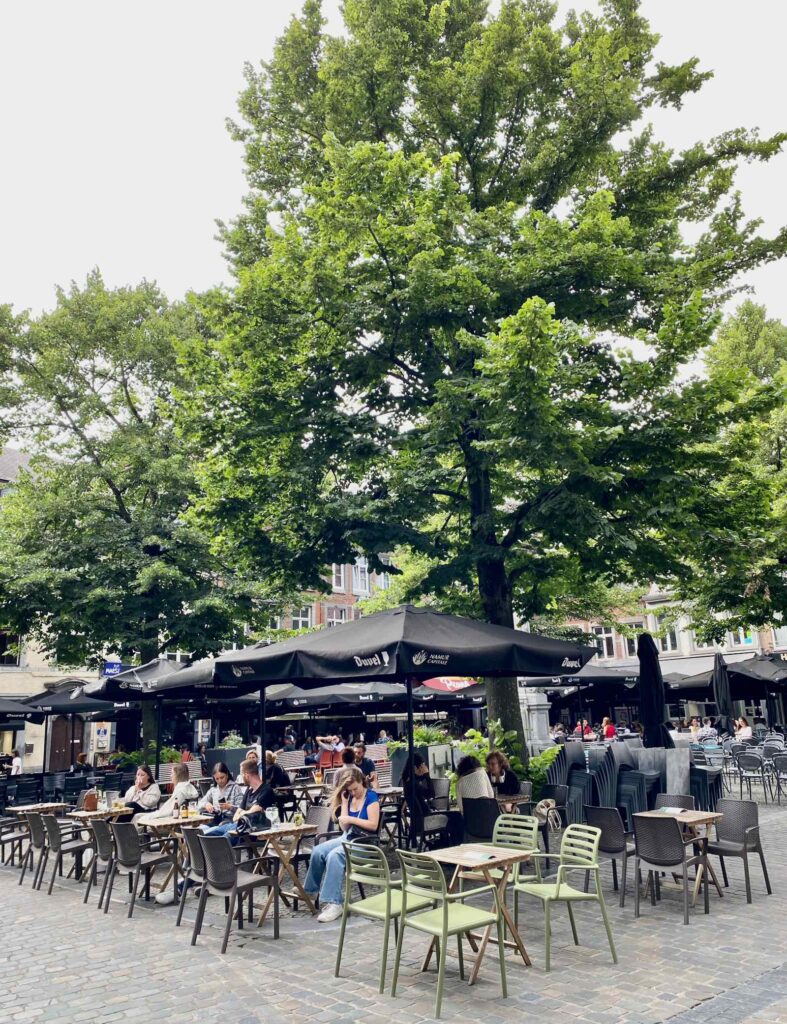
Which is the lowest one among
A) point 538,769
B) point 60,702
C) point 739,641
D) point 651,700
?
point 538,769

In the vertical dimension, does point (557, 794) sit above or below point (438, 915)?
above

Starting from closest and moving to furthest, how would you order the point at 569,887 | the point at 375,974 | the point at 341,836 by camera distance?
the point at 375,974
the point at 569,887
the point at 341,836

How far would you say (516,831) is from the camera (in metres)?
7.25

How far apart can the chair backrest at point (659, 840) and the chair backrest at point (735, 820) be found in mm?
940

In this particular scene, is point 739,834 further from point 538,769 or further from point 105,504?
point 105,504

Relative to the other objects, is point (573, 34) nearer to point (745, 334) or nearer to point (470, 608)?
point (470, 608)

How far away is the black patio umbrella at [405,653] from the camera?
779 cm

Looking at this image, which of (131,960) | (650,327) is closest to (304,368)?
(650,327)

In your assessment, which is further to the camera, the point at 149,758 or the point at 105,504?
the point at 105,504

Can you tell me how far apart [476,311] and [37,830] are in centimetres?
970

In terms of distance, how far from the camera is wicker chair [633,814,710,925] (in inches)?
278

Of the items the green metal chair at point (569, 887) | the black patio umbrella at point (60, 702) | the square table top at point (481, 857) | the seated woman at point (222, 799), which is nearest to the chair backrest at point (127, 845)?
the seated woman at point (222, 799)

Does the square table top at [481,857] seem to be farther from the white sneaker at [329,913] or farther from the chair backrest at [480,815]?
the chair backrest at [480,815]

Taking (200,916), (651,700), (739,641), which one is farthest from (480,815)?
(739,641)
